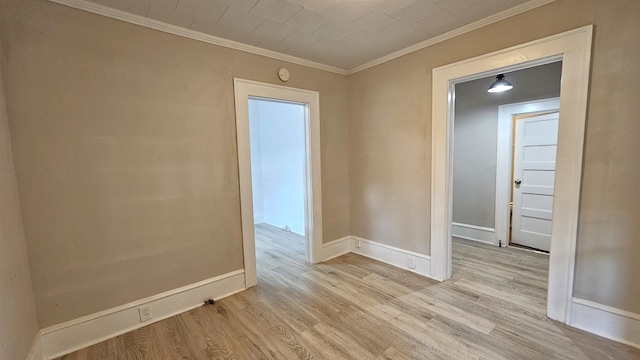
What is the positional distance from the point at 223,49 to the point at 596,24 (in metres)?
2.88

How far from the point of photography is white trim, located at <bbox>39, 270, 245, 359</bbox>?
1864mm

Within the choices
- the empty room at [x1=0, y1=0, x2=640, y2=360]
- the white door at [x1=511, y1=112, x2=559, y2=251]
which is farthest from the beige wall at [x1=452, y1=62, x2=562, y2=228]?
the empty room at [x1=0, y1=0, x2=640, y2=360]

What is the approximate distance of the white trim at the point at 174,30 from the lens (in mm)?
1856

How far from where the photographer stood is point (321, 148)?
3371 millimetres

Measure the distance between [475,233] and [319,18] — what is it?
3.83 meters

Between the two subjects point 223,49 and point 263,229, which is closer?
point 223,49

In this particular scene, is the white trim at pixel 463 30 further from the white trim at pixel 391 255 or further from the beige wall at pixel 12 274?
the beige wall at pixel 12 274

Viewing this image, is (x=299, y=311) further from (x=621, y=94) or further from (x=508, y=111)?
(x=508, y=111)

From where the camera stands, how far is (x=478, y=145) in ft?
13.2

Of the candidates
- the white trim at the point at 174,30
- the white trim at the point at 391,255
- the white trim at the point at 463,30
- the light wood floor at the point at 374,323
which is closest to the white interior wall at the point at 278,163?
the white trim at the point at 391,255

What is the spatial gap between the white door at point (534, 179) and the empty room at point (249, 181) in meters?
0.42

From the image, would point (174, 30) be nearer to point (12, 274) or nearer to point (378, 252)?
point (12, 274)

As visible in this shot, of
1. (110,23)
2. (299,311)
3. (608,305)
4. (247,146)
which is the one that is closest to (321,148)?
(247,146)

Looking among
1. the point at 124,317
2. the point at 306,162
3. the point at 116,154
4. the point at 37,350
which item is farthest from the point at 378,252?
the point at 37,350
